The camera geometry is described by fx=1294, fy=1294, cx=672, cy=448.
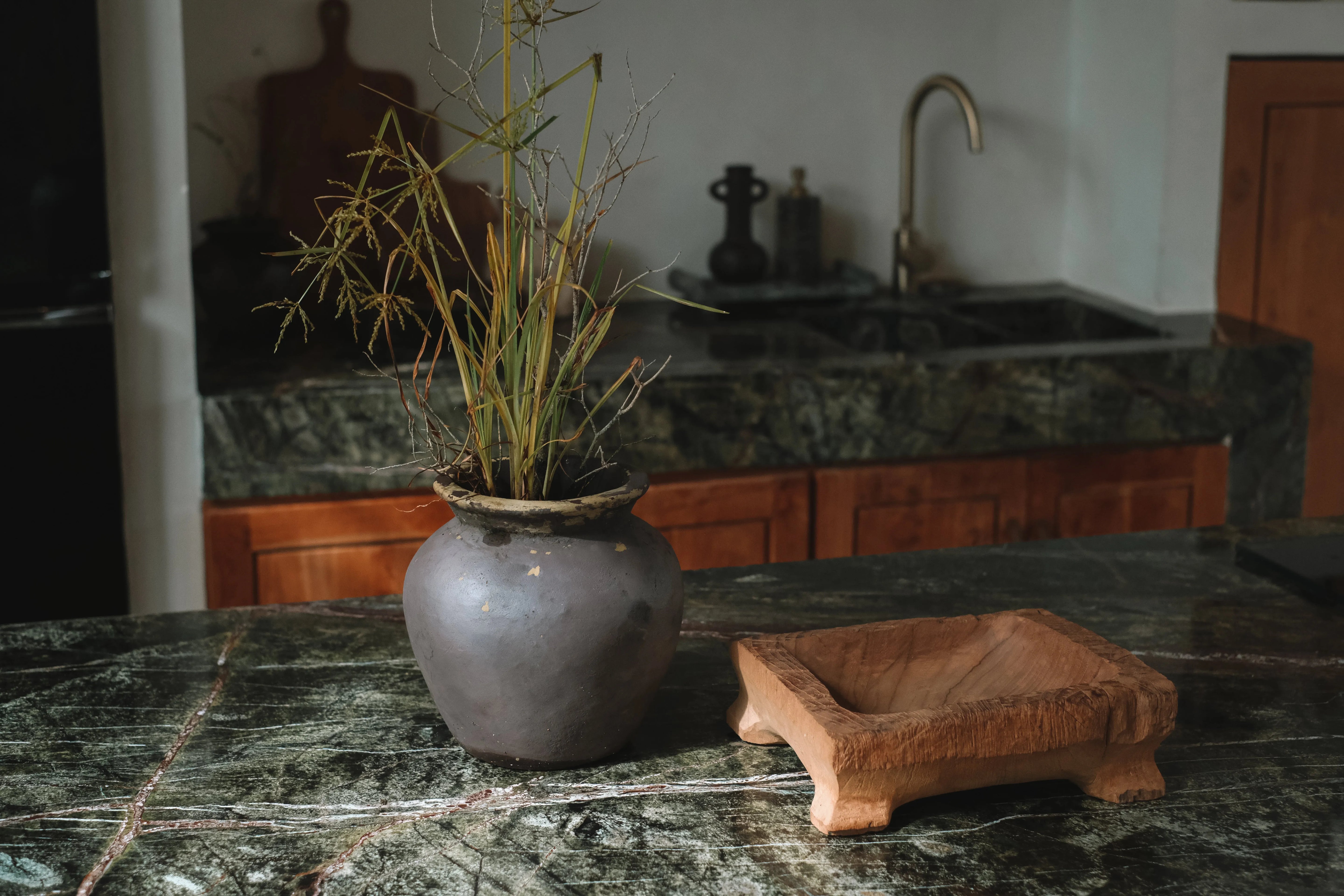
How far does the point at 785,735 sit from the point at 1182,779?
0.85 feet

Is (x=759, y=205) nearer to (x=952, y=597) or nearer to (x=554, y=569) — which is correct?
(x=952, y=597)

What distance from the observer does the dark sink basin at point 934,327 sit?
8.18 feet

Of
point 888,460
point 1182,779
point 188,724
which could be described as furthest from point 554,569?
point 888,460

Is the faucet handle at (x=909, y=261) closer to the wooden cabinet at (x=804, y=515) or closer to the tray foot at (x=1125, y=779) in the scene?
the wooden cabinet at (x=804, y=515)

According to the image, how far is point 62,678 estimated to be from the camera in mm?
1000

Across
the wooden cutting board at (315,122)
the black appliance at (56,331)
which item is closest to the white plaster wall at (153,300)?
the black appliance at (56,331)

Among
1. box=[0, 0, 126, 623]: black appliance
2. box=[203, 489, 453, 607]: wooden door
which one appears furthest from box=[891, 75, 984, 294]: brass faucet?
box=[0, 0, 126, 623]: black appliance

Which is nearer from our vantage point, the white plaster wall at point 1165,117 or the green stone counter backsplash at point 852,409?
the green stone counter backsplash at point 852,409

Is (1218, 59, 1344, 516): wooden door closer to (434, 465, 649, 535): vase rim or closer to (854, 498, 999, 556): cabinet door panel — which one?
(854, 498, 999, 556): cabinet door panel

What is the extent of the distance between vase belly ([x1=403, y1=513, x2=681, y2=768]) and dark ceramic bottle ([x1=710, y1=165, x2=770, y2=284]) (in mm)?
1695

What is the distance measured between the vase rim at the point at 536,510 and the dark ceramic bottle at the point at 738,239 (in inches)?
67.3

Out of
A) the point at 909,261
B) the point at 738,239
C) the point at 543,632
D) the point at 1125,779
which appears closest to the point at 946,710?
the point at 1125,779

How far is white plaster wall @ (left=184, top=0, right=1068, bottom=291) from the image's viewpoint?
236cm

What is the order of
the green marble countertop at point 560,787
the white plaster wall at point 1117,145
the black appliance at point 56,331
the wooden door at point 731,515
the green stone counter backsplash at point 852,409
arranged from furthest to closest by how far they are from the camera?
the white plaster wall at point 1117,145, the wooden door at point 731,515, the green stone counter backsplash at point 852,409, the black appliance at point 56,331, the green marble countertop at point 560,787
